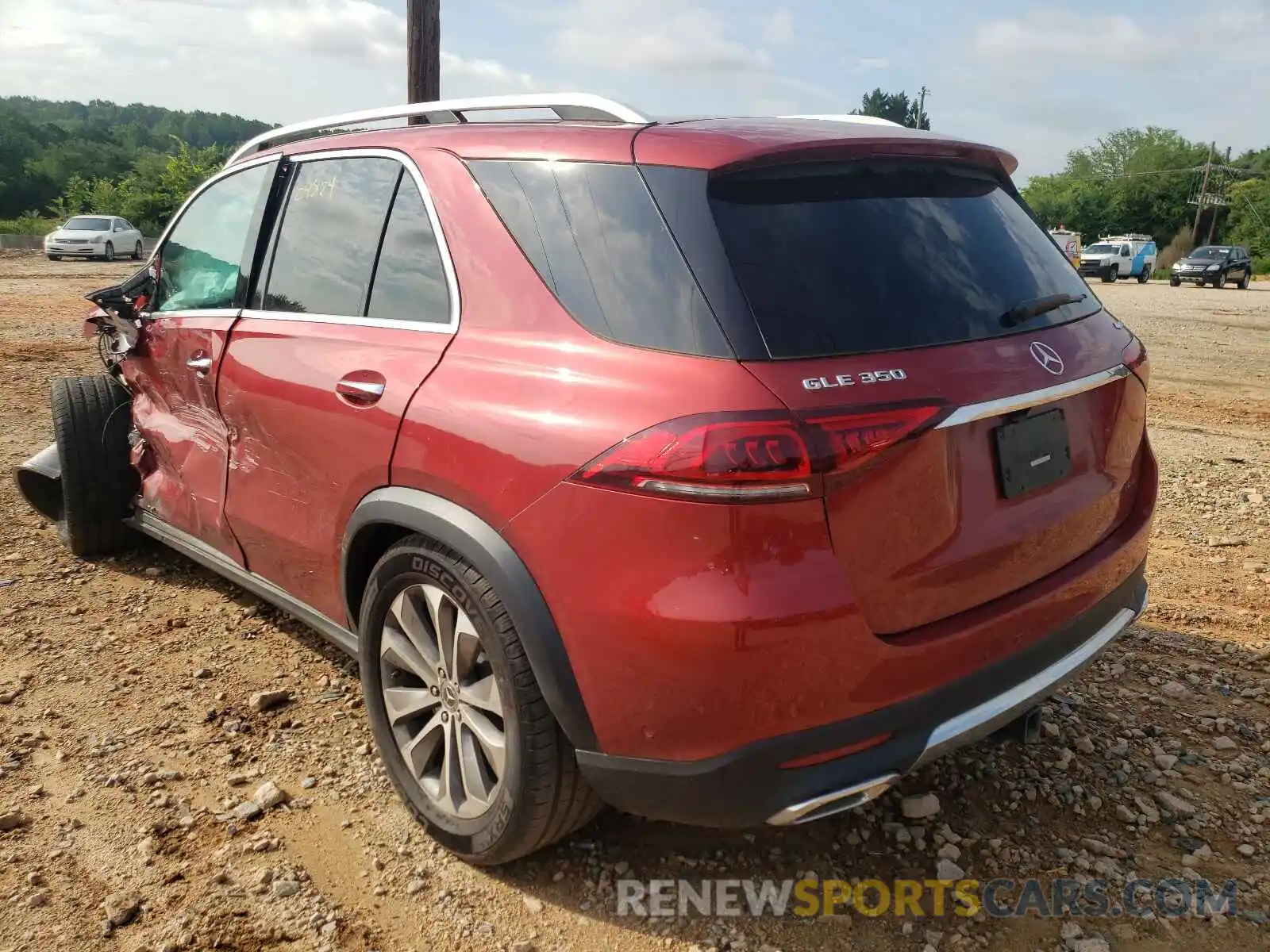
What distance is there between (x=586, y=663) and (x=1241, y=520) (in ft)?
15.5

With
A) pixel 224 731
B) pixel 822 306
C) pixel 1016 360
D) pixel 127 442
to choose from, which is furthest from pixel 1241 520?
pixel 127 442

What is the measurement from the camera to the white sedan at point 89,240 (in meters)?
28.0

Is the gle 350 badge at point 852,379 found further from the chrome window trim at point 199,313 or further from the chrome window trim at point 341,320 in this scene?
the chrome window trim at point 199,313

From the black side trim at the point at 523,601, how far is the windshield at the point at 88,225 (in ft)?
101

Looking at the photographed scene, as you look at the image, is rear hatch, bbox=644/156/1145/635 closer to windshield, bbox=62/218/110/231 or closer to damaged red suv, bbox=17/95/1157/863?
damaged red suv, bbox=17/95/1157/863

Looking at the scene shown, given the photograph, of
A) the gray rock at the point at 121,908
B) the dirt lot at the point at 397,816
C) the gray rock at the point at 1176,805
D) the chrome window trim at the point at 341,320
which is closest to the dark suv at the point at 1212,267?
the dirt lot at the point at 397,816

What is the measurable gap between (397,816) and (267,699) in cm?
87

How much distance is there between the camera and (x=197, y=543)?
372cm

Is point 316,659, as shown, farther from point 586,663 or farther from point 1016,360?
point 1016,360

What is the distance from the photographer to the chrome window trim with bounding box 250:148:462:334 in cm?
248

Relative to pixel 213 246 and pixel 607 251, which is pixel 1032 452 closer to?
pixel 607 251

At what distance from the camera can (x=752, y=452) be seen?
73.1 inches

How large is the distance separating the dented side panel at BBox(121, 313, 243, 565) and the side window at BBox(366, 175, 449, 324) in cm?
89

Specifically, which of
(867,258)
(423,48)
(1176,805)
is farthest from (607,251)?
(423,48)
